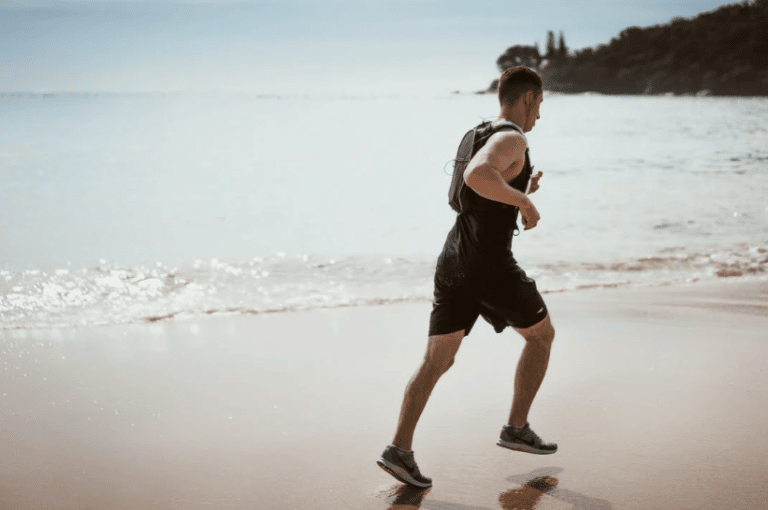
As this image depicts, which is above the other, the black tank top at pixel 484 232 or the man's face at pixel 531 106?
the man's face at pixel 531 106

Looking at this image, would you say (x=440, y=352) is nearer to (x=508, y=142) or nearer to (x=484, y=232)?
(x=484, y=232)

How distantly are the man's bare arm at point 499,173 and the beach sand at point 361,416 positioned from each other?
3.85 feet

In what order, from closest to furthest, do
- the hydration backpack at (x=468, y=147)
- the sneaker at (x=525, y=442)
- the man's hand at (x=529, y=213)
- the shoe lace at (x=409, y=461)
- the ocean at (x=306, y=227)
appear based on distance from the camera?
the man's hand at (x=529, y=213) < the hydration backpack at (x=468, y=147) < the shoe lace at (x=409, y=461) < the sneaker at (x=525, y=442) < the ocean at (x=306, y=227)

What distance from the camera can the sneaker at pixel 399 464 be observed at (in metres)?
2.81

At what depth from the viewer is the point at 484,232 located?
2.77 meters

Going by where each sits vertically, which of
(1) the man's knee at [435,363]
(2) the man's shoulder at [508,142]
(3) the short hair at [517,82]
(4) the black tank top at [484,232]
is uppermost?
(3) the short hair at [517,82]

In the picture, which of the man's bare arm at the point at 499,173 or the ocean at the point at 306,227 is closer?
the man's bare arm at the point at 499,173

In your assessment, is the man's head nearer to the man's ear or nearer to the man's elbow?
the man's ear

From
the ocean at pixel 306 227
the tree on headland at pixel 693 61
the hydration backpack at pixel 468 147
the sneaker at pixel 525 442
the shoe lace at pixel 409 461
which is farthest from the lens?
the tree on headland at pixel 693 61

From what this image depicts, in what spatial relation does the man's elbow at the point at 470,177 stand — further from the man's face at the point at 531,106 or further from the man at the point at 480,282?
the man's face at the point at 531,106

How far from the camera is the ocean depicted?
7.84m

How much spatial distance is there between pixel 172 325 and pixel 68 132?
4573cm

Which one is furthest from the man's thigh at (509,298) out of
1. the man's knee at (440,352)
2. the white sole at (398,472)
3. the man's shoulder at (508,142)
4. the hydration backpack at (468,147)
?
the white sole at (398,472)

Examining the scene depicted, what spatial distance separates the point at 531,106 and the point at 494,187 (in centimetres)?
46
